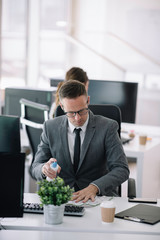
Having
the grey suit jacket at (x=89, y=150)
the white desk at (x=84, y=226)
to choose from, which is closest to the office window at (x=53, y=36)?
the grey suit jacket at (x=89, y=150)

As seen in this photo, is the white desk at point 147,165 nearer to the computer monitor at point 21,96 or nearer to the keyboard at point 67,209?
the computer monitor at point 21,96

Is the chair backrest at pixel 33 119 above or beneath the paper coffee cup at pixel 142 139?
above

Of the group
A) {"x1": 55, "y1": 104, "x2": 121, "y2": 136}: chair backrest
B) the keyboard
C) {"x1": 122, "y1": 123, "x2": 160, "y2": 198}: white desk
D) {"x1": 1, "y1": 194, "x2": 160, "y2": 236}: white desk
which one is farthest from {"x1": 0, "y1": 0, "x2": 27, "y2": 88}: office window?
{"x1": 1, "y1": 194, "x2": 160, "y2": 236}: white desk

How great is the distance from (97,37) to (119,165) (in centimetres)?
523

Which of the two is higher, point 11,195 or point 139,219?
point 11,195

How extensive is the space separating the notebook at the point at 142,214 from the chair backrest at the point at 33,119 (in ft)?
5.26

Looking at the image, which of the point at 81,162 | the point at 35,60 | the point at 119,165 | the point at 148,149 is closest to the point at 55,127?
the point at 81,162

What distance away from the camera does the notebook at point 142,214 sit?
6.52 ft

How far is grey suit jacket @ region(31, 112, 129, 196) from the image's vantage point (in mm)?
2535

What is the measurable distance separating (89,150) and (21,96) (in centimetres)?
178

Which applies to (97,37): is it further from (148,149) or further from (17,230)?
(17,230)

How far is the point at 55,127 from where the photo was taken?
2623 millimetres

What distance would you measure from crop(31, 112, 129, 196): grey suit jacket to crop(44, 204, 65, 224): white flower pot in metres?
0.63

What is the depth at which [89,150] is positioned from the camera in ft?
8.40
